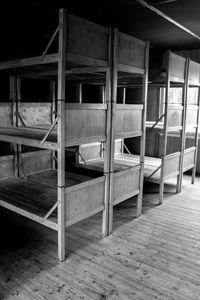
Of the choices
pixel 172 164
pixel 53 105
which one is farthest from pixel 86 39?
pixel 172 164

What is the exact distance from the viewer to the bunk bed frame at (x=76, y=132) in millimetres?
2617

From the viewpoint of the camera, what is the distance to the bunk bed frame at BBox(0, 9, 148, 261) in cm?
262

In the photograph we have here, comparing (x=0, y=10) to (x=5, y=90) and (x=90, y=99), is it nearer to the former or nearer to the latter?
(x=5, y=90)

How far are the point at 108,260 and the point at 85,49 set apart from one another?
2127 millimetres

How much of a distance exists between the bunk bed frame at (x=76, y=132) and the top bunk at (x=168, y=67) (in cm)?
70

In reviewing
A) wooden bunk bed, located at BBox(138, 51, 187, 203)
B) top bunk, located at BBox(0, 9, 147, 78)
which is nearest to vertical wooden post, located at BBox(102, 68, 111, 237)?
top bunk, located at BBox(0, 9, 147, 78)

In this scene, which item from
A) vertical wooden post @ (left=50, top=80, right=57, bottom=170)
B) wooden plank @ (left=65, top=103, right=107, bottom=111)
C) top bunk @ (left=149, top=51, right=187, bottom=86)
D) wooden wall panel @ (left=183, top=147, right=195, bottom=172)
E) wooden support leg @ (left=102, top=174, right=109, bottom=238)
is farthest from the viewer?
wooden wall panel @ (left=183, top=147, right=195, bottom=172)

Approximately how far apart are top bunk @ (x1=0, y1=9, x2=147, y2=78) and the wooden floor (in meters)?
1.95

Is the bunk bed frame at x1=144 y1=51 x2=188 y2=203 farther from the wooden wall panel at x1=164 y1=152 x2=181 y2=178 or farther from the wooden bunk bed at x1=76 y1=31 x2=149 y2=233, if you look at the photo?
the wooden bunk bed at x1=76 y1=31 x2=149 y2=233

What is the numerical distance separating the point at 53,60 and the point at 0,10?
140 centimetres

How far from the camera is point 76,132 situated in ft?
9.25

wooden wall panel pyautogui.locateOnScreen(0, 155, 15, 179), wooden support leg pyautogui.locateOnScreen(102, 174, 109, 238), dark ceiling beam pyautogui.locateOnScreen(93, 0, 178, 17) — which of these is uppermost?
dark ceiling beam pyautogui.locateOnScreen(93, 0, 178, 17)

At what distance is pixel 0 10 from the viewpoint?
3.38m

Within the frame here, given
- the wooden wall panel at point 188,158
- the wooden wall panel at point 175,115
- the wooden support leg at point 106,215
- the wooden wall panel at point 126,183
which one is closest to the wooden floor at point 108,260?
the wooden support leg at point 106,215
